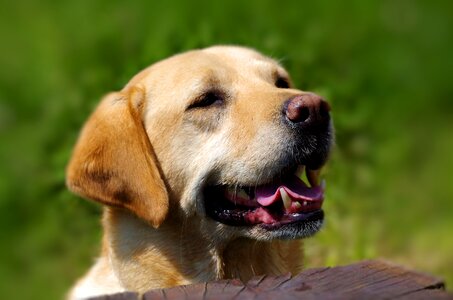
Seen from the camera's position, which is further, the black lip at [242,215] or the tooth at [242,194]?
the tooth at [242,194]

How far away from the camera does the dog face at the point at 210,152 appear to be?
3.85m

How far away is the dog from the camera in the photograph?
3863mm

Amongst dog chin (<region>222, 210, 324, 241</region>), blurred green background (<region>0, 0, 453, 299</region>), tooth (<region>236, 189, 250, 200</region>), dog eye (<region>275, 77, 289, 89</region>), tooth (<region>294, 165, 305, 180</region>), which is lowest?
blurred green background (<region>0, 0, 453, 299</region>)

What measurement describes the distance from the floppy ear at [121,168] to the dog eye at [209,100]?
291 mm

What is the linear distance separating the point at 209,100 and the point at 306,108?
1.87ft

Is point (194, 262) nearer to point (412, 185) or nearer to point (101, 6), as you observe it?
point (412, 185)

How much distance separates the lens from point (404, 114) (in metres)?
8.74

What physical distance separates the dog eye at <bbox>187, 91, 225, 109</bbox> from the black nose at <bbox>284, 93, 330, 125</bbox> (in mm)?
433

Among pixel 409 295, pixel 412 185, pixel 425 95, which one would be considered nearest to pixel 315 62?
pixel 412 185

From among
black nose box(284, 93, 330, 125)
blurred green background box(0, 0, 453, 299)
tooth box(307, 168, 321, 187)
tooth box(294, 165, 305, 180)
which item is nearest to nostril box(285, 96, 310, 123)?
black nose box(284, 93, 330, 125)

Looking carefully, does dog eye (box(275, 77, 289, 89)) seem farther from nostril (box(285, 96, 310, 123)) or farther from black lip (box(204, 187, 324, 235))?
black lip (box(204, 187, 324, 235))

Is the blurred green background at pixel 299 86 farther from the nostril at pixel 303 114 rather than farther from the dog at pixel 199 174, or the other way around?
the nostril at pixel 303 114

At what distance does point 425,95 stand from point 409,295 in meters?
6.71

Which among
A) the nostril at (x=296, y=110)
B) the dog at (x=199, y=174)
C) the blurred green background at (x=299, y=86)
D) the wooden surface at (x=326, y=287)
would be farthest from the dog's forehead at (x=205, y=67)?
the blurred green background at (x=299, y=86)
